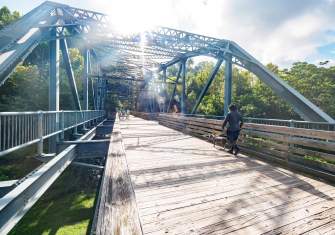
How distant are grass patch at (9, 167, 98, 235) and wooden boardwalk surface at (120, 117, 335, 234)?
3.99 m

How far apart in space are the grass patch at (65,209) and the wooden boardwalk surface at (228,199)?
399 cm

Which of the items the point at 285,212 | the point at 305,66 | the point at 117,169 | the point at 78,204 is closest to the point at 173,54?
the point at 78,204

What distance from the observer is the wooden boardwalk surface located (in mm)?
2840

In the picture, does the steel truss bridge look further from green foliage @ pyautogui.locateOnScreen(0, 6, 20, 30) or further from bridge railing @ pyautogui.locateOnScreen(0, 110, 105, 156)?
green foliage @ pyautogui.locateOnScreen(0, 6, 20, 30)

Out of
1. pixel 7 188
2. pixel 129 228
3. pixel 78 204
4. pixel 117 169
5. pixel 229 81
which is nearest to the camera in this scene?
pixel 129 228

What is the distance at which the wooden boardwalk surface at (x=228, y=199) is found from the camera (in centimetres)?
284

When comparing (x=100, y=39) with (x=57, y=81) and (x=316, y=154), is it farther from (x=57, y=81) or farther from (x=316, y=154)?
(x=316, y=154)

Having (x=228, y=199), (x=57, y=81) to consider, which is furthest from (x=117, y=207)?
(x=57, y=81)

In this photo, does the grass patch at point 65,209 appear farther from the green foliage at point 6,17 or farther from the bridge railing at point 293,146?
the green foliage at point 6,17

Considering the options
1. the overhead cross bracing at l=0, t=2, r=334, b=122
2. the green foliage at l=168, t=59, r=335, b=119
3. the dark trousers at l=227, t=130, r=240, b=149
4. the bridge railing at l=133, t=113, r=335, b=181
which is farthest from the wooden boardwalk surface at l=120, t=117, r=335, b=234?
the green foliage at l=168, t=59, r=335, b=119

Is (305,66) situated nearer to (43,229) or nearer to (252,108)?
(252,108)

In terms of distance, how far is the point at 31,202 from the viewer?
381cm

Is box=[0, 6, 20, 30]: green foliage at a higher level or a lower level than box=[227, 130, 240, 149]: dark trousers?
higher

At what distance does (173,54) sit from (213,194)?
2043 centimetres
